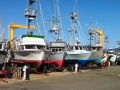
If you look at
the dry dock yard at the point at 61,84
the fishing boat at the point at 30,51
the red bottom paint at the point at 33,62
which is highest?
the fishing boat at the point at 30,51

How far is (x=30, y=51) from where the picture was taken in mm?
23391

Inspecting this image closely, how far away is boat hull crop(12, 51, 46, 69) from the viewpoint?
23.4m

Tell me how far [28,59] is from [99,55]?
14091mm

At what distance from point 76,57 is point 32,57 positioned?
831 centimetres

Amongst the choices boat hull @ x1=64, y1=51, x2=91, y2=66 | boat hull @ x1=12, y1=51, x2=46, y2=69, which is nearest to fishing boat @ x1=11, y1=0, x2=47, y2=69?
boat hull @ x1=12, y1=51, x2=46, y2=69

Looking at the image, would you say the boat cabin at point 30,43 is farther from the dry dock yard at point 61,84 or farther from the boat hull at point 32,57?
the dry dock yard at point 61,84

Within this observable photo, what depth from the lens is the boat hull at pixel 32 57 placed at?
23.4 meters

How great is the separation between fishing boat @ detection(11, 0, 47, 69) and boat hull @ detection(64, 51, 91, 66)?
208 inches

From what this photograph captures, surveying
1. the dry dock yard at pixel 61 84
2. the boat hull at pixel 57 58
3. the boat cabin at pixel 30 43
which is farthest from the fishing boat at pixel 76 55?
the dry dock yard at pixel 61 84

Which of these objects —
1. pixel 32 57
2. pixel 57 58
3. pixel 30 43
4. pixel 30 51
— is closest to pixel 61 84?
pixel 32 57

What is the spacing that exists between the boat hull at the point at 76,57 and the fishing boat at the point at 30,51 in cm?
527

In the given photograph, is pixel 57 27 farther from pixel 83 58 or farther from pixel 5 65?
pixel 5 65

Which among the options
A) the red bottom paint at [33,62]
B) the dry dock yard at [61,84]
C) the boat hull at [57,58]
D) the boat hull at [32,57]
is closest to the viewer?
the dry dock yard at [61,84]

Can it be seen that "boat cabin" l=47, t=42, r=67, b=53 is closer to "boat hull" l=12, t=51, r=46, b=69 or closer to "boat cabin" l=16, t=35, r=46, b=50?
"boat cabin" l=16, t=35, r=46, b=50
